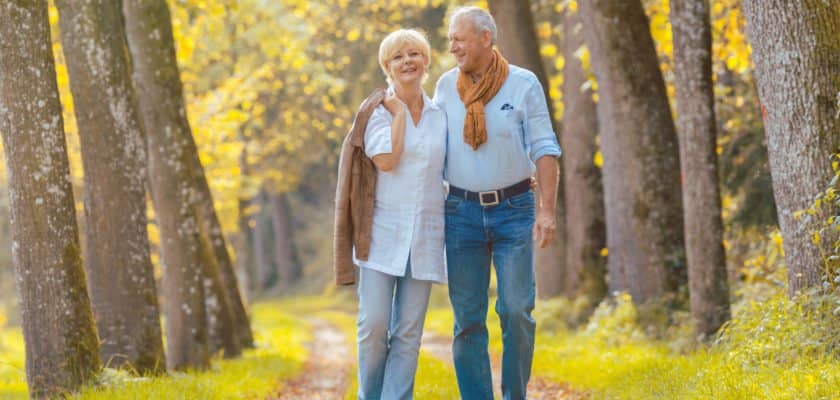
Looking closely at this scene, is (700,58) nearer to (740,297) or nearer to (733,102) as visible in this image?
(740,297)

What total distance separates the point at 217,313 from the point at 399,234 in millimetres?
7329

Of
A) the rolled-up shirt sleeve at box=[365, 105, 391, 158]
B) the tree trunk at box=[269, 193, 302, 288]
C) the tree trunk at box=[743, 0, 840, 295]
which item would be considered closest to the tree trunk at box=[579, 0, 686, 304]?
the tree trunk at box=[743, 0, 840, 295]

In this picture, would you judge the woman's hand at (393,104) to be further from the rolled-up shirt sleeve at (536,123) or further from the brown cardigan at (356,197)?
the rolled-up shirt sleeve at (536,123)

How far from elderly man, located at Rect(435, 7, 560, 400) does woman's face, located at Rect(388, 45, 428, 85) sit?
324 mm

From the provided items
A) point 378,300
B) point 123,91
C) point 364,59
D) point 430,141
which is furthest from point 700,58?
point 364,59

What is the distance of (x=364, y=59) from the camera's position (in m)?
26.7

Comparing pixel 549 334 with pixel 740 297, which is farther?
pixel 549 334

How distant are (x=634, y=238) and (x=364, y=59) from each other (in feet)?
52.0

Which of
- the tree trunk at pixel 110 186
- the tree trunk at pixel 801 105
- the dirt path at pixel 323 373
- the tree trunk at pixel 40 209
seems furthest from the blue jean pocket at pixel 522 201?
the tree trunk at pixel 110 186

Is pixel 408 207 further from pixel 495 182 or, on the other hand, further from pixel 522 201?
pixel 522 201

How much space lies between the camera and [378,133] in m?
6.05

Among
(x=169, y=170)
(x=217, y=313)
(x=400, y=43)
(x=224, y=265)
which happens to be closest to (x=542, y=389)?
(x=400, y=43)

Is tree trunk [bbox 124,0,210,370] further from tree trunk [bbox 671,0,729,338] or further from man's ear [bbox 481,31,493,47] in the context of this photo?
man's ear [bbox 481,31,493,47]

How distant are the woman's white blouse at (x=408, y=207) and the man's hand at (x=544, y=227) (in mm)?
559
